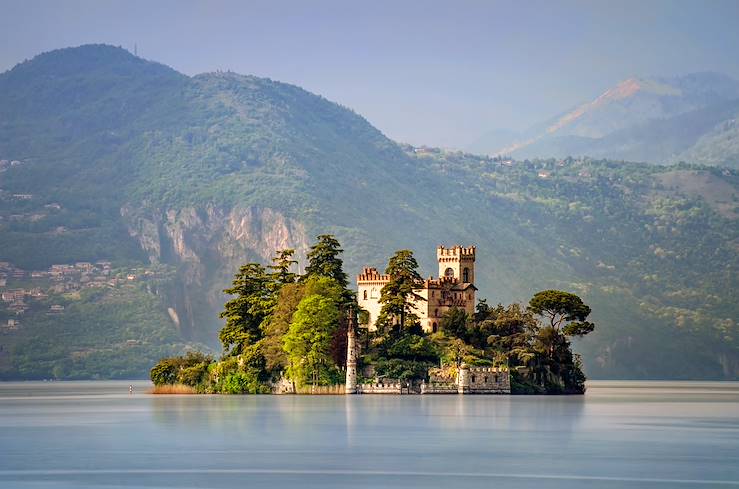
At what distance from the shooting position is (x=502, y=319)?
145 metres

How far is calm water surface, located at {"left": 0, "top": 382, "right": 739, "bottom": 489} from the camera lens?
228 ft

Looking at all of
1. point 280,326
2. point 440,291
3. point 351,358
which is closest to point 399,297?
point 440,291

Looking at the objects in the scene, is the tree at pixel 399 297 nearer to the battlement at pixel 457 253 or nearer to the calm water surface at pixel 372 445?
the battlement at pixel 457 253

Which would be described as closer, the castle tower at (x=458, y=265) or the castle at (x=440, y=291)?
the castle at (x=440, y=291)

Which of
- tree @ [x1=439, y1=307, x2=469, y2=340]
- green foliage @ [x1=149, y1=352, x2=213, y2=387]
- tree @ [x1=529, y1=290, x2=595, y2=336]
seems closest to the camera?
tree @ [x1=439, y1=307, x2=469, y2=340]

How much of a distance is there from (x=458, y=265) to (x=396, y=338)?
11.9 metres

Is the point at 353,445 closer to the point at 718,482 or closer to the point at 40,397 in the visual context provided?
the point at 718,482

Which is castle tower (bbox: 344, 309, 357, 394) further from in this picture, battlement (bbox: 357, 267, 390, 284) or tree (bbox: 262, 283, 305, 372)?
battlement (bbox: 357, 267, 390, 284)

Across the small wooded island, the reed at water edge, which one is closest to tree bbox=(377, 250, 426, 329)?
the small wooded island

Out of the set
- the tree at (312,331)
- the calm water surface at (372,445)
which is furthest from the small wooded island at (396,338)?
the calm water surface at (372,445)

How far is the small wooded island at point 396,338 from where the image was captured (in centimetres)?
14188

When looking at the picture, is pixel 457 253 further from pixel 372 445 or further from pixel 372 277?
pixel 372 445

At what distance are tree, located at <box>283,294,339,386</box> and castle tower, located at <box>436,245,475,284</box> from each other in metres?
14.4

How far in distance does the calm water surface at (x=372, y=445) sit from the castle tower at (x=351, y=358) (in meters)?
8.44
